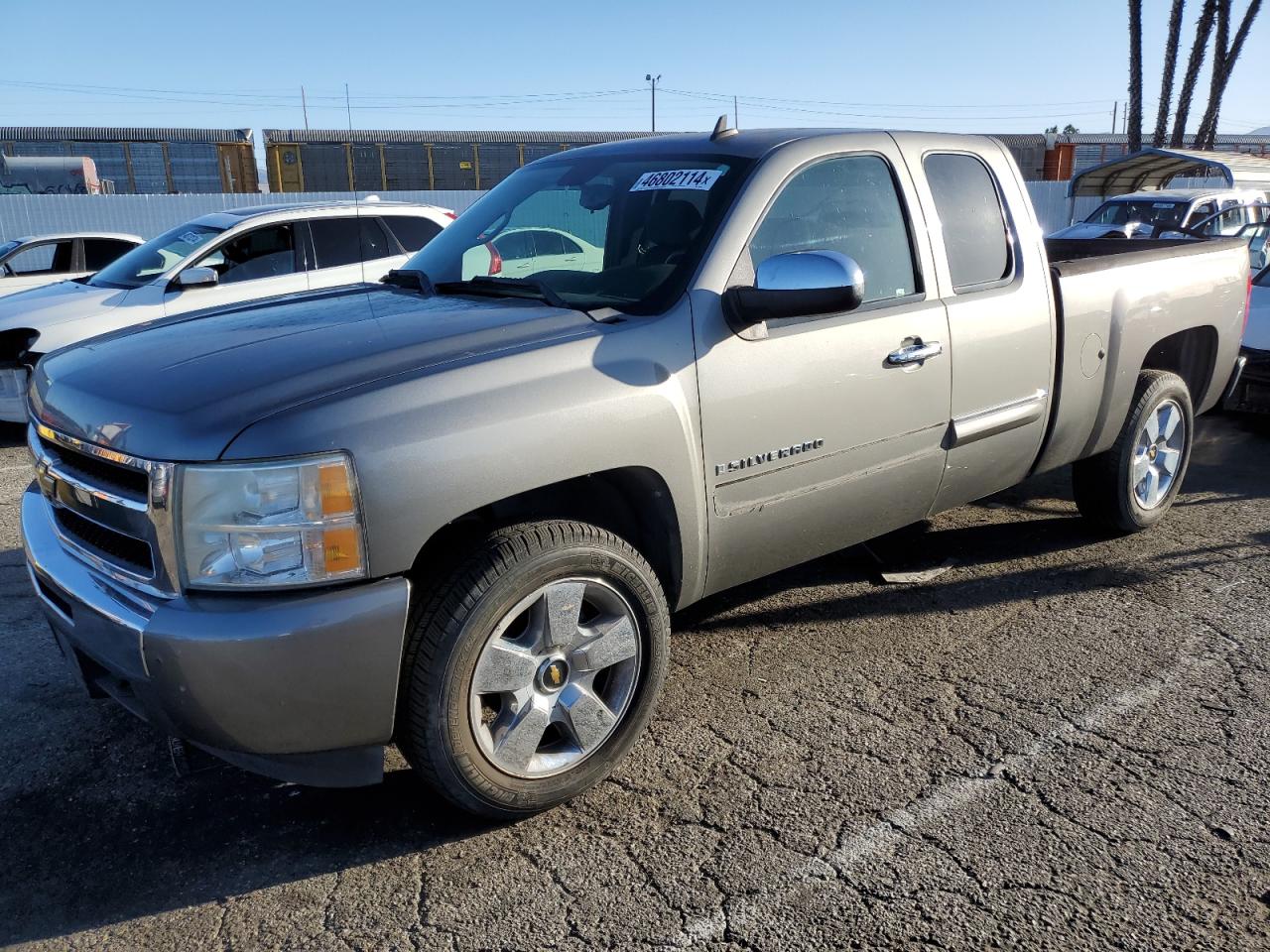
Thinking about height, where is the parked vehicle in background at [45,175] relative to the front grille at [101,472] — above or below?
above

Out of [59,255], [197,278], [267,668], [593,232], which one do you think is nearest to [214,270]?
[197,278]

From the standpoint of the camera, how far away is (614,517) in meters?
3.12

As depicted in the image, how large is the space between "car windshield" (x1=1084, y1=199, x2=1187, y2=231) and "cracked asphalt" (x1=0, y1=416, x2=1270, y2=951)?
11.2m

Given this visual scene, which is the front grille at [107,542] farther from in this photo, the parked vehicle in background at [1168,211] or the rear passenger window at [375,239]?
the parked vehicle in background at [1168,211]

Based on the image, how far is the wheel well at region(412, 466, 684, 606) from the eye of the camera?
2.79 metres

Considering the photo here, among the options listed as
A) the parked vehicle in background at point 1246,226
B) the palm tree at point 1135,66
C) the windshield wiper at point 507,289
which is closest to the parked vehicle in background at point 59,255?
the windshield wiper at point 507,289

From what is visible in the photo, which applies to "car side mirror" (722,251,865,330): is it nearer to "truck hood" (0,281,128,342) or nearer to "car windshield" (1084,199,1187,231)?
"truck hood" (0,281,128,342)

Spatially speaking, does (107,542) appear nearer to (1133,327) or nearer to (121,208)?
(1133,327)

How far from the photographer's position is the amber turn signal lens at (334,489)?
7.72 feet

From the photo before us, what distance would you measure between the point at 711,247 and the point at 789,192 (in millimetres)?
424

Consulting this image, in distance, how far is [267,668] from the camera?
234 centimetres

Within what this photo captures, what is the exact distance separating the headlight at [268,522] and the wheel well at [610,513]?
1.27 feet

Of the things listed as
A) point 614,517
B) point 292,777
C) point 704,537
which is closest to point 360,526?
point 292,777

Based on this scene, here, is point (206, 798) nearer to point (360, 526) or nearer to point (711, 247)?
point (360, 526)
